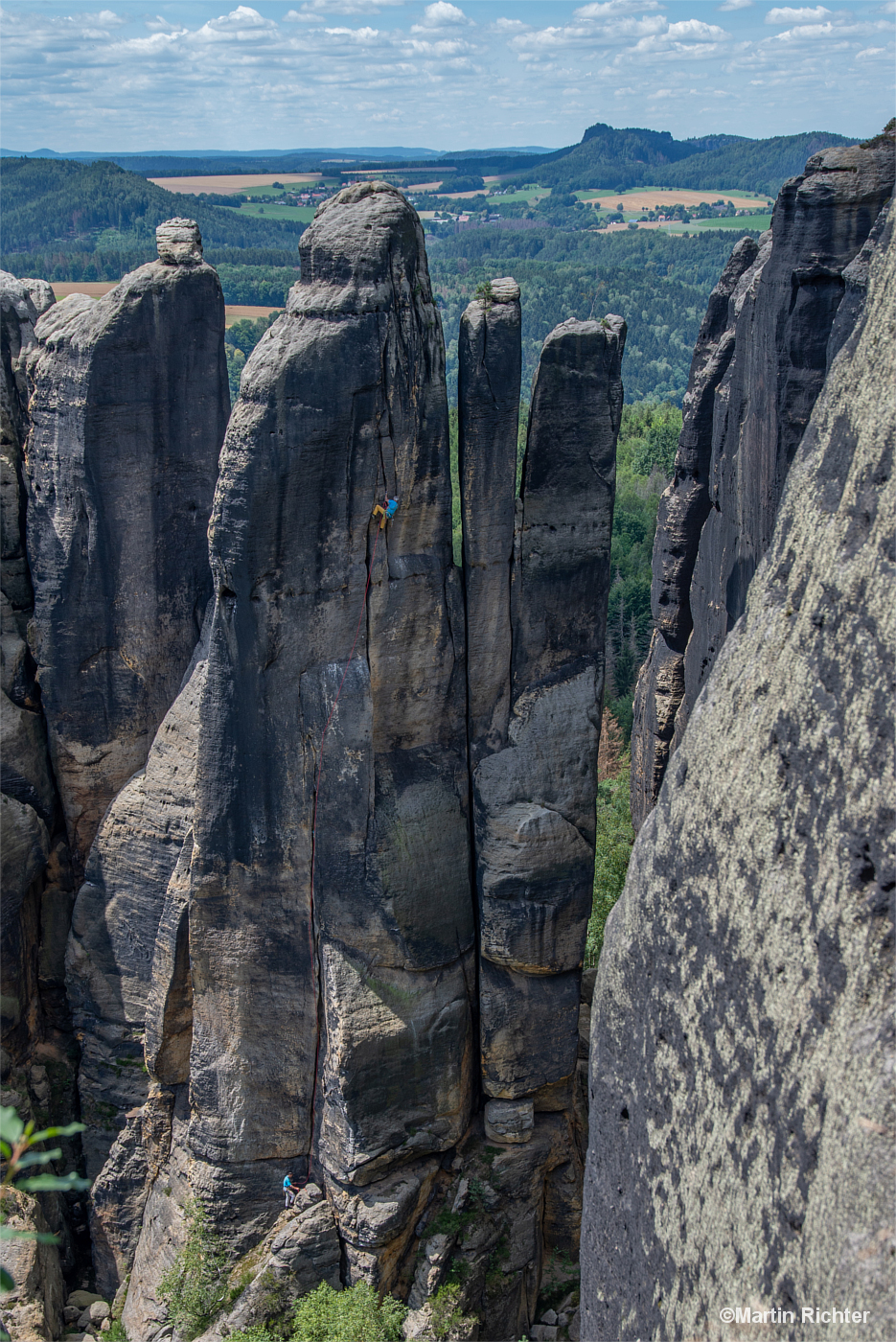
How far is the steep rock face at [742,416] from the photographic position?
12.9 m

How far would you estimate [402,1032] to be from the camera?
15164mm

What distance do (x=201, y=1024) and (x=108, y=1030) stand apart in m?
2.75

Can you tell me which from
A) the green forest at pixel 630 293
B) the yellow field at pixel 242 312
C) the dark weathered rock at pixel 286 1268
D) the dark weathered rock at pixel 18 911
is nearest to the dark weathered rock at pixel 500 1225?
the dark weathered rock at pixel 286 1268

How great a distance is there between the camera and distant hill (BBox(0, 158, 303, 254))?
125562mm

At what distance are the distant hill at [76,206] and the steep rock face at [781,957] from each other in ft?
415

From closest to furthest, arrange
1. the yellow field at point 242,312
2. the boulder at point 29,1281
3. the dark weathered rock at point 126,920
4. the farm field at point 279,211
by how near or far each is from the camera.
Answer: the boulder at point 29,1281 → the dark weathered rock at point 126,920 → the yellow field at point 242,312 → the farm field at point 279,211

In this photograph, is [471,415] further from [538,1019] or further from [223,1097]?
[223,1097]

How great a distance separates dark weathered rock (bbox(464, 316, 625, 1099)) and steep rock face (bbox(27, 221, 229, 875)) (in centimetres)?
482

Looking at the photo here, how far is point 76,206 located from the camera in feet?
413

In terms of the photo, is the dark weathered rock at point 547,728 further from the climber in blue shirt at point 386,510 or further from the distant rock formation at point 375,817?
the climber in blue shirt at point 386,510

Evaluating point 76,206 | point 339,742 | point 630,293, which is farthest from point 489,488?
point 630,293

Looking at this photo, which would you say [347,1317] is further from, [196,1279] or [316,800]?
[316,800]

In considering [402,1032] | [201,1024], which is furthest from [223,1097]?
[402,1032]

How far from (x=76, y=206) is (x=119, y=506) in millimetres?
126342
